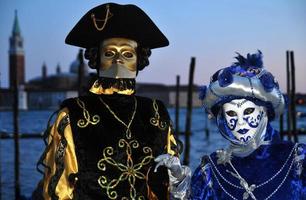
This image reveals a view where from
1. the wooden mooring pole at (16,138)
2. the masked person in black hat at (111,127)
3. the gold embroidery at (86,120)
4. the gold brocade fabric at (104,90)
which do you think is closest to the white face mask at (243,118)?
the masked person in black hat at (111,127)

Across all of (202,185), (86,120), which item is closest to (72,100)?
(86,120)

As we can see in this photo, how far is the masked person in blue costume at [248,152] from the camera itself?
302cm

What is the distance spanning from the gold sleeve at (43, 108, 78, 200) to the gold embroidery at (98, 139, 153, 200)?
176mm

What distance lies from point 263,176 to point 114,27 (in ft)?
4.32

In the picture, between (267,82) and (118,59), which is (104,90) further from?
(267,82)

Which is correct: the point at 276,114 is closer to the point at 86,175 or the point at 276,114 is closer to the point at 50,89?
the point at 86,175

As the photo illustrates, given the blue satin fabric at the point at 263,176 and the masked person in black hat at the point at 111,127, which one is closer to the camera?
the blue satin fabric at the point at 263,176

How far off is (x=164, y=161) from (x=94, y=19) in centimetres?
112

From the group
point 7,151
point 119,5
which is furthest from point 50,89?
point 119,5

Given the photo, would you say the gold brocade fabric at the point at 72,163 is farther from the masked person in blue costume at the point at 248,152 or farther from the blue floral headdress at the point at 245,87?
the blue floral headdress at the point at 245,87

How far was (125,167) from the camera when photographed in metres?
3.39

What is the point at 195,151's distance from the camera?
85.9 ft

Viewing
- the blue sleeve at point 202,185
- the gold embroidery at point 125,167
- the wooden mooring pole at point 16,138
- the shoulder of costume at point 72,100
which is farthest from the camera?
the wooden mooring pole at point 16,138

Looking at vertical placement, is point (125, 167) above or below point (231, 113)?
below
